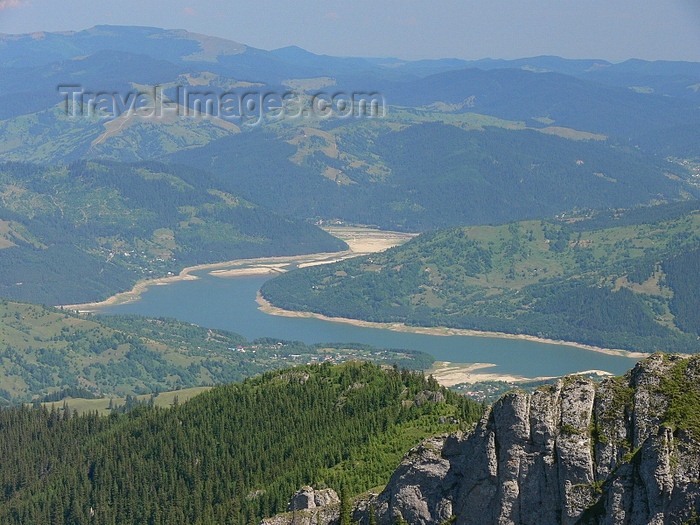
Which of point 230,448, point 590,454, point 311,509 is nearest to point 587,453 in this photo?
point 590,454

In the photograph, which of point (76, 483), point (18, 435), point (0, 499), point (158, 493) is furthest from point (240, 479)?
point (18, 435)

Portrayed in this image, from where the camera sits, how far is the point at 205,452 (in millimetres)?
144500

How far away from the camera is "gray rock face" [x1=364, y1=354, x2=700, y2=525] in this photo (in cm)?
5678

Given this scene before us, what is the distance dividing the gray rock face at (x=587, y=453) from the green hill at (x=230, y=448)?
3921cm

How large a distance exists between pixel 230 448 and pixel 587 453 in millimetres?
87093

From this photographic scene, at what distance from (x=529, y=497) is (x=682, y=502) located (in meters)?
8.68

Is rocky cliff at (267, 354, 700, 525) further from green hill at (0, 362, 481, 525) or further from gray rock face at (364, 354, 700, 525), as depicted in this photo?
green hill at (0, 362, 481, 525)

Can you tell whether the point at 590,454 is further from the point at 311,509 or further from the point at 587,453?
the point at 311,509

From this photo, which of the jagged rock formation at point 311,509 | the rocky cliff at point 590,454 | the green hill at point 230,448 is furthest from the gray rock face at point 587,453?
the green hill at point 230,448

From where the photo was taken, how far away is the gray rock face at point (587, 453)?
56.8 metres

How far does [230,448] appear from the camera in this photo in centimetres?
14275

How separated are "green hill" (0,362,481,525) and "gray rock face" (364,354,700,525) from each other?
39.2 m

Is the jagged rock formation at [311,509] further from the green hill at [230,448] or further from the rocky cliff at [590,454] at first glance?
the green hill at [230,448]

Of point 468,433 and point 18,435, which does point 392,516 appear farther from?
point 18,435
